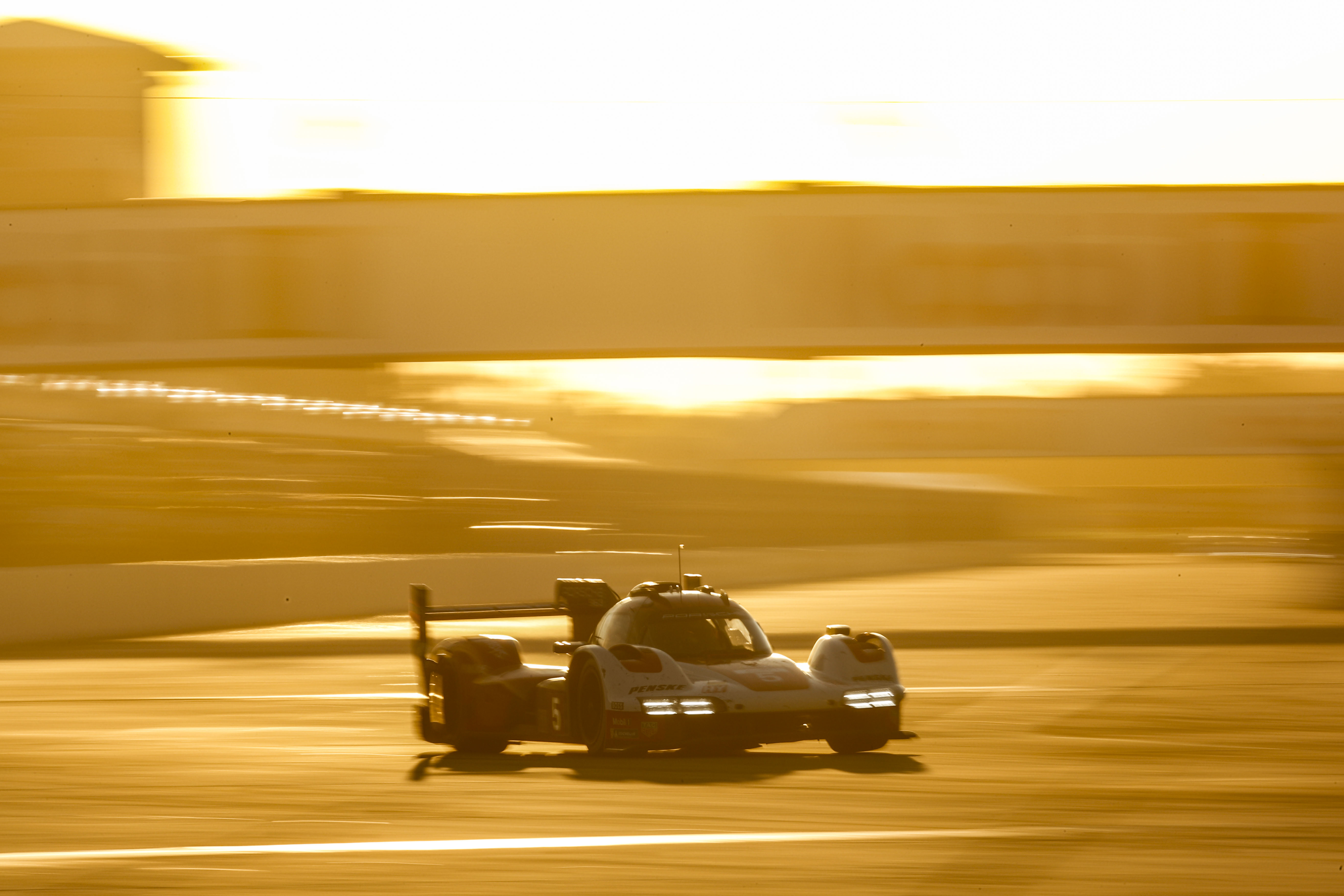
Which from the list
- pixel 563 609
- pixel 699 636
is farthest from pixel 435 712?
pixel 699 636

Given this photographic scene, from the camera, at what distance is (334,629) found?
80.3ft

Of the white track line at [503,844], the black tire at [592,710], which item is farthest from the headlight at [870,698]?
the white track line at [503,844]

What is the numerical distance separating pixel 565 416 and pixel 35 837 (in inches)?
858

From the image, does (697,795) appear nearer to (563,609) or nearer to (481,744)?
(481,744)

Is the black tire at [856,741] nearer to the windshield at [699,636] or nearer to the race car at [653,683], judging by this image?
the race car at [653,683]

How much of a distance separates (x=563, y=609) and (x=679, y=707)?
1.94 metres

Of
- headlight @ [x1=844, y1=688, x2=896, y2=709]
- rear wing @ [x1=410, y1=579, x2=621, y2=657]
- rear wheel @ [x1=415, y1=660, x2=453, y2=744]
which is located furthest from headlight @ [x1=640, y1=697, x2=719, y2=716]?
rear wheel @ [x1=415, y1=660, x2=453, y2=744]

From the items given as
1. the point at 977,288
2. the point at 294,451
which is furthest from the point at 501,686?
the point at 294,451

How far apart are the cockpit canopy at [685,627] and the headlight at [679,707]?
40cm

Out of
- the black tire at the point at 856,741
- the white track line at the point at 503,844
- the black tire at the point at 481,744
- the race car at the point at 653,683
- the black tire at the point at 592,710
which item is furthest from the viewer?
the black tire at the point at 481,744

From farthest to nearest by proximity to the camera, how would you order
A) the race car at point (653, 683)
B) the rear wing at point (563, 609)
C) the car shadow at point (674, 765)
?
the rear wing at point (563, 609), the race car at point (653, 683), the car shadow at point (674, 765)

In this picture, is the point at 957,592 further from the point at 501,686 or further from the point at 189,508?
the point at 501,686

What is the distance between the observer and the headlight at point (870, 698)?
984cm

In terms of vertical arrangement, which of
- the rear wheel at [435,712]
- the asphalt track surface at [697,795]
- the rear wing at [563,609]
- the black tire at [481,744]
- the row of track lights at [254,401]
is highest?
the row of track lights at [254,401]
